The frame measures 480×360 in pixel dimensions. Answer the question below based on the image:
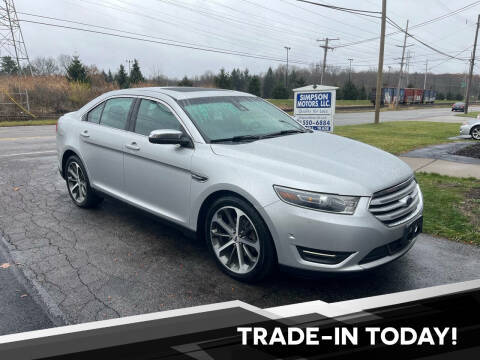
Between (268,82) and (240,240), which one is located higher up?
(268,82)

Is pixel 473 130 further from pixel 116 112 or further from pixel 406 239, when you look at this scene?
pixel 116 112

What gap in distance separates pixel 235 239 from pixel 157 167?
1.19 meters

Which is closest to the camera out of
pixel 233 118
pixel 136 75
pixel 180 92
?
pixel 233 118

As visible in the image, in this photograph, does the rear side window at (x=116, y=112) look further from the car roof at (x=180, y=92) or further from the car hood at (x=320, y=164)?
the car hood at (x=320, y=164)

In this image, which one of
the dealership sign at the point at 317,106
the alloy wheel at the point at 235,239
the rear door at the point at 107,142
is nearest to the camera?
the alloy wheel at the point at 235,239

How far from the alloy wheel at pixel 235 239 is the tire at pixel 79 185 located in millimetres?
2303

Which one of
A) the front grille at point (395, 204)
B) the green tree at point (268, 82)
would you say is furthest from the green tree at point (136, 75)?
the front grille at point (395, 204)

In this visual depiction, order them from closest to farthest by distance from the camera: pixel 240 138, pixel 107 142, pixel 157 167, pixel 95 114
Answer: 1. pixel 240 138
2. pixel 157 167
3. pixel 107 142
4. pixel 95 114

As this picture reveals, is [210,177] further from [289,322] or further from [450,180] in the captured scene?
[450,180]

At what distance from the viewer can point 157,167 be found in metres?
4.00

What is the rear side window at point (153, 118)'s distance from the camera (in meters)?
4.08

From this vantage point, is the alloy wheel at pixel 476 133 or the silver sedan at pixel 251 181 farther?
the alloy wheel at pixel 476 133

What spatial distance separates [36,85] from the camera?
29.7 meters

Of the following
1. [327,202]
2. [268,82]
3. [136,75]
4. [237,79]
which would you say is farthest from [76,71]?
[268,82]
